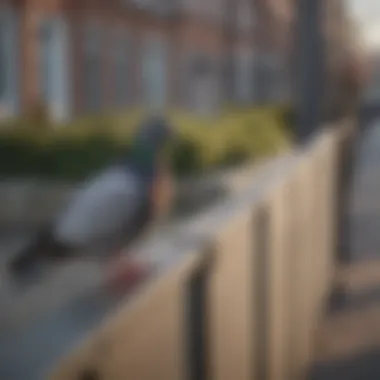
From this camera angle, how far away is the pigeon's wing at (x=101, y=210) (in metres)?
0.80

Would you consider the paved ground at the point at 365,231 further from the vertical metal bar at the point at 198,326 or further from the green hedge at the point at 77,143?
the vertical metal bar at the point at 198,326

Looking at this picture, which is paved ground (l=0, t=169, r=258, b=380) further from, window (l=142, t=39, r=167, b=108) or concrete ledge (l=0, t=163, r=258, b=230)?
window (l=142, t=39, r=167, b=108)

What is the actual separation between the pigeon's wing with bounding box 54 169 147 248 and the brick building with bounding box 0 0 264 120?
0.06m

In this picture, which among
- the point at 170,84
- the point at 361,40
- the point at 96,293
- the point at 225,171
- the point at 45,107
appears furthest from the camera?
the point at 361,40

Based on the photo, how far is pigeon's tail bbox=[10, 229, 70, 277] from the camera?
2.02ft

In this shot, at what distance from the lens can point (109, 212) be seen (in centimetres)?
91

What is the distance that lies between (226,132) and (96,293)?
19.9 inches

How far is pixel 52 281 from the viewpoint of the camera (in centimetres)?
65


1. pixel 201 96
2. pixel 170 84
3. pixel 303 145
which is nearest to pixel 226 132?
pixel 201 96

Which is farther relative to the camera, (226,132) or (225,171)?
(225,171)

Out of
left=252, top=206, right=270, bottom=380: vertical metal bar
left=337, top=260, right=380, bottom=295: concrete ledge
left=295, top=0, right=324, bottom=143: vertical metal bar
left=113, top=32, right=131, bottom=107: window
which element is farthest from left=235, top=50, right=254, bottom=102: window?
left=337, top=260, right=380, bottom=295: concrete ledge

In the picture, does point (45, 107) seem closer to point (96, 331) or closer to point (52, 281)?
point (52, 281)

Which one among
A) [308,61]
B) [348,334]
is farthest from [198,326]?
[348,334]

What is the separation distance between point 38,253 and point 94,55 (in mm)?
120
